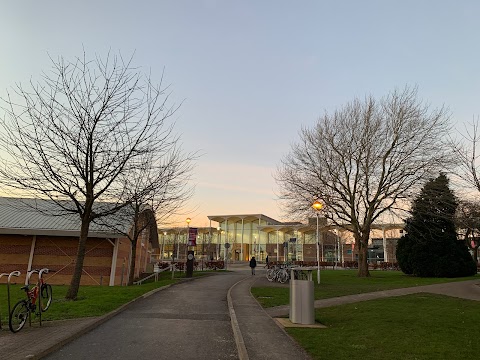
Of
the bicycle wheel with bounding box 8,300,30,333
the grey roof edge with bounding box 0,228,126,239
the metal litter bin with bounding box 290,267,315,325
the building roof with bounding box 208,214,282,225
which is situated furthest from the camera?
the building roof with bounding box 208,214,282,225

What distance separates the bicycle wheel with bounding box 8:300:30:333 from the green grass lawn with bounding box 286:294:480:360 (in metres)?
6.04

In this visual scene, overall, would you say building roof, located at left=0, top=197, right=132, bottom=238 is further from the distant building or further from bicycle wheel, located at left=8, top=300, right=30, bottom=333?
the distant building

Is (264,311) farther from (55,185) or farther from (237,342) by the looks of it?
(55,185)

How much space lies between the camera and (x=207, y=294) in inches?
656

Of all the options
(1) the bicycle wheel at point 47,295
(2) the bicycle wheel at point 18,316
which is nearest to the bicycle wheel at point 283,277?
(1) the bicycle wheel at point 47,295

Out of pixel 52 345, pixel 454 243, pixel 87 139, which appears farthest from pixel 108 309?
pixel 454 243

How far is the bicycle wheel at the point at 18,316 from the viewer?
776 cm

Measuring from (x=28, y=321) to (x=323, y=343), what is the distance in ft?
22.8

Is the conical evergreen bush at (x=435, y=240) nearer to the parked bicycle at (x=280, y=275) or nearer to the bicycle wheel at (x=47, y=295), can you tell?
the parked bicycle at (x=280, y=275)

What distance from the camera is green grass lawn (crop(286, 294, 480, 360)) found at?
21.7ft

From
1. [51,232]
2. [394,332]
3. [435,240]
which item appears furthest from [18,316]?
[435,240]

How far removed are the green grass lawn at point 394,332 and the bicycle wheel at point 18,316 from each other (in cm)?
604

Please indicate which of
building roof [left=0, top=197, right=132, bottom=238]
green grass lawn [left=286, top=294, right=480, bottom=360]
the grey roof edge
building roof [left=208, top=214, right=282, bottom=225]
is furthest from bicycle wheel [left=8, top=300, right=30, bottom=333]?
building roof [left=208, top=214, right=282, bottom=225]

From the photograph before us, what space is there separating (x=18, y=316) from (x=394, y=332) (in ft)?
27.9
